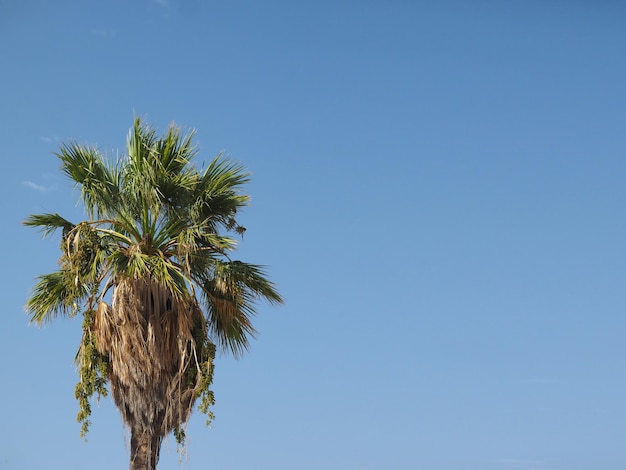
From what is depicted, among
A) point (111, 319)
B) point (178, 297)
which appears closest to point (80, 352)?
point (111, 319)

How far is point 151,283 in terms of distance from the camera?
20266 mm

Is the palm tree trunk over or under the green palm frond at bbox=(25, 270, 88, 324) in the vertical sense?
under

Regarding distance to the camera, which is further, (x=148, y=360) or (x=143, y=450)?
(x=143, y=450)

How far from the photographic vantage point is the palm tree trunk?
19.8 metres

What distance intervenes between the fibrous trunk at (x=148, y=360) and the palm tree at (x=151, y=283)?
2cm

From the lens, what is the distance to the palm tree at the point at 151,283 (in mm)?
19844

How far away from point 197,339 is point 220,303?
103 cm

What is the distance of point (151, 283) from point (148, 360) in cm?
168

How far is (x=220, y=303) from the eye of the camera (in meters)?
21.1

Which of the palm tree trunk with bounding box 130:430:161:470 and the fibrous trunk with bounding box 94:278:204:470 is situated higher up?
the fibrous trunk with bounding box 94:278:204:470

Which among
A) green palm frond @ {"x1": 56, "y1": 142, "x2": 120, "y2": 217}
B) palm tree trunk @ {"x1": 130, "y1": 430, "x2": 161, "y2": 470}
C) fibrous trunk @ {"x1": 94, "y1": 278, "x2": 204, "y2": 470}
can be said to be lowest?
palm tree trunk @ {"x1": 130, "y1": 430, "x2": 161, "y2": 470}

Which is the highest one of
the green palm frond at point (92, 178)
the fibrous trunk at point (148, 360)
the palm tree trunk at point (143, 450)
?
the green palm frond at point (92, 178)

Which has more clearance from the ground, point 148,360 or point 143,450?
point 148,360

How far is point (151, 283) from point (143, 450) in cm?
354
